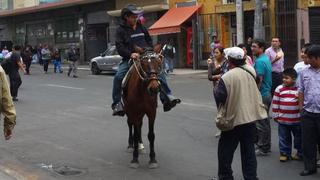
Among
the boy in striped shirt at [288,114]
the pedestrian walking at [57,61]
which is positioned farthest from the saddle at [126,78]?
the pedestrian walking at [57,61]

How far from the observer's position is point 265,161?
812 centimetres

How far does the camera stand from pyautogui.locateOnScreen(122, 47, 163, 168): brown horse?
24.7 feet

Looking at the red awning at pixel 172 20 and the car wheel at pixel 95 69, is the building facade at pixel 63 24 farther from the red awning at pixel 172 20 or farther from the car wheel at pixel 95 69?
the car wheel at pixel 95 69

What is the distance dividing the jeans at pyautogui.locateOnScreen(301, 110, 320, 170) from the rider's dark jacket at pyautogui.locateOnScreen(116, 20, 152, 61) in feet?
8.72

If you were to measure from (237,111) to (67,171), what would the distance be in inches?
115

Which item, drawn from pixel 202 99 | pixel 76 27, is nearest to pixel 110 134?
pixel 202 99

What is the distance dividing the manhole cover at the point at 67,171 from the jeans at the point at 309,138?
122 inches

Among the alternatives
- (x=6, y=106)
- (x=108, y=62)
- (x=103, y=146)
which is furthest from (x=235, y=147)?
(x=108, y=62)

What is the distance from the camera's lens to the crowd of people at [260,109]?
20.5ft

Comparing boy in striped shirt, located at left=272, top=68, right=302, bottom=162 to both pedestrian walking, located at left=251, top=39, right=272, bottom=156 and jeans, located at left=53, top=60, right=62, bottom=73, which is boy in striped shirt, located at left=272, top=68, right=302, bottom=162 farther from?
jeans, located at left=53, top=60, right=62, bottom=73

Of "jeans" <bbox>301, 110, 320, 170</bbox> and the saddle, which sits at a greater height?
the saddle

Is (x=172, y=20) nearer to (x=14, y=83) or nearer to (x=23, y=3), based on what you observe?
(x=14, y=83)

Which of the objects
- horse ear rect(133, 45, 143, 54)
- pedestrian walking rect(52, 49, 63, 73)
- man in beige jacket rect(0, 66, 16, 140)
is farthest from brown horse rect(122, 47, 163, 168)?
pedestrian walking rect(52, 49, 63, 73)

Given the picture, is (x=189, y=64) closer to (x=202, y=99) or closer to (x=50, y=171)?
(x=202, y=99)
